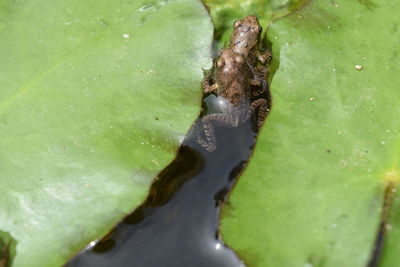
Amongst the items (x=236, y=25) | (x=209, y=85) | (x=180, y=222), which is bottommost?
(x=180, y=222)

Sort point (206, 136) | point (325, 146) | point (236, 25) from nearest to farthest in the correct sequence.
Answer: point (325, 146), point (206, 136), point (236, 25)

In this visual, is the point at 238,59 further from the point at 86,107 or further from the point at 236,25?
the point at 86,107

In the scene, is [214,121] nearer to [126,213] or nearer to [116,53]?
[116,53]

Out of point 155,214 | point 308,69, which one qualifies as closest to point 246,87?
point 308,69

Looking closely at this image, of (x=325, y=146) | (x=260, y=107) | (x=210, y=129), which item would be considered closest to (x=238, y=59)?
(x=260, y=107)

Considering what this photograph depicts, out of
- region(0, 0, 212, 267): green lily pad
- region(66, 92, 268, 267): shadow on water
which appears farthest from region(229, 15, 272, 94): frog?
region(66, 92, 268, 267): shadow on water

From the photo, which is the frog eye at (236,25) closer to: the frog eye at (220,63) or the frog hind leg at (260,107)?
the frog eye at (220,63)

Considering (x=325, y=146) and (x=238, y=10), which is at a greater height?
(x=238, y=10)
